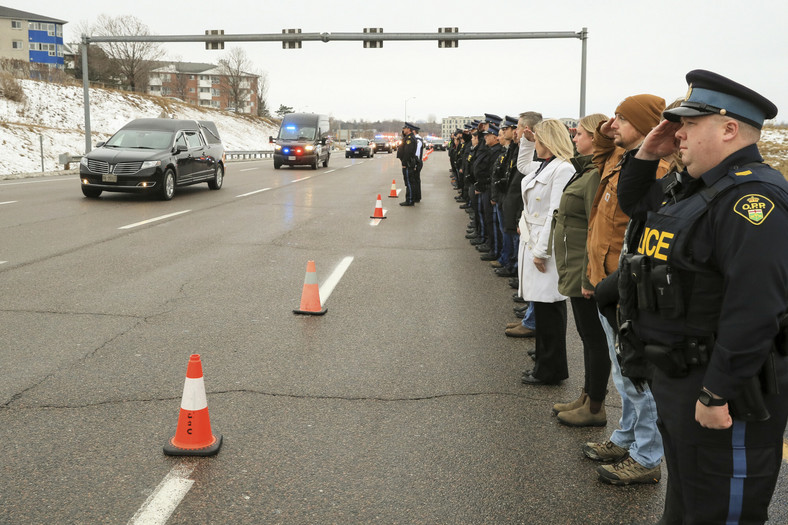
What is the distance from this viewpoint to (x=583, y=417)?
4.43m

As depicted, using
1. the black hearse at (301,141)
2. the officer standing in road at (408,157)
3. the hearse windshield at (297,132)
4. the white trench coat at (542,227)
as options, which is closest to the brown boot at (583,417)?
the white trench coat at (542,227)

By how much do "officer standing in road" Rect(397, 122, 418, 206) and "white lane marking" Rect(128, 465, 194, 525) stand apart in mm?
14396

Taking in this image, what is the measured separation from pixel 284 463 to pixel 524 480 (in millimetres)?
1245

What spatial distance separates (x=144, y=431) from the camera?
13.6 feet

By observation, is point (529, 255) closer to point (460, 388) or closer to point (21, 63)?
point (460, 388)

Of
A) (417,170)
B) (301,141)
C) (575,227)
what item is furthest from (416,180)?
(301,141)

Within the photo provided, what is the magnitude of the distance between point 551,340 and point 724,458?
283 cm

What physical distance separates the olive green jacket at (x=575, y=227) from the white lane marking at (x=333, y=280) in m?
3.24

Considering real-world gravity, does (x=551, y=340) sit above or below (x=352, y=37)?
below

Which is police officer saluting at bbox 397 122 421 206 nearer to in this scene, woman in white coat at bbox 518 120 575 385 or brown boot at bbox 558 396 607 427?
woman in white coat at bbox 518 120 575 385

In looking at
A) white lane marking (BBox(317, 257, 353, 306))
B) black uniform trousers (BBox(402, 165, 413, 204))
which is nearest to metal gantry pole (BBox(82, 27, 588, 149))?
black uniform trousers (BBox(402, 165, 413, 204))

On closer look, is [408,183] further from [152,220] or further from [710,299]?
[710,299]

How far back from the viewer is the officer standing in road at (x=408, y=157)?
58.3 feet

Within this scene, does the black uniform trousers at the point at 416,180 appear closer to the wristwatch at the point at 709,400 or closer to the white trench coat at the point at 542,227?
the white trench coat at the point at 542,227
